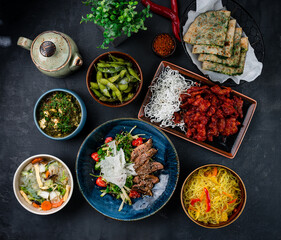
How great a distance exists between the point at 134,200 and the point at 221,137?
1262mm

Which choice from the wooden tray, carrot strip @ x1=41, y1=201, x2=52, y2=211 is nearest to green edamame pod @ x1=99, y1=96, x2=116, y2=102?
the wooden tray

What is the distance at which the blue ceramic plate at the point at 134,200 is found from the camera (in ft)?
9.36

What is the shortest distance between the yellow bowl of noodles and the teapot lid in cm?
185

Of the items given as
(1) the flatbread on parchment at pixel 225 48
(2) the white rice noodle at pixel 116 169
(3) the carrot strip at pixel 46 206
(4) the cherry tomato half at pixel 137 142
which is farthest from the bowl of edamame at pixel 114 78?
(3) the carrot strip at pixel 46 206

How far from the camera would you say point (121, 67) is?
2848 mm

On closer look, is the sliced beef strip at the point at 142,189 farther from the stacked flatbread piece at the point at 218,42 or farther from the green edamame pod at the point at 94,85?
the stacked flatbread piece at the point at 218,42

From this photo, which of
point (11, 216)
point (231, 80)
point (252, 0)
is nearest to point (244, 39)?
point (231, 80)

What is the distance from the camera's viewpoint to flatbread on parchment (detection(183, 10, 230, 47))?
2.68 metres

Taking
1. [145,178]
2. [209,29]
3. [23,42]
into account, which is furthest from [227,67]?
[23,42]

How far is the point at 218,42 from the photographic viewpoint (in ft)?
8.71

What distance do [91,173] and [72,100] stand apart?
0.89 meters

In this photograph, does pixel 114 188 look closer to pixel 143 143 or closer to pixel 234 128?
pixel 143 143

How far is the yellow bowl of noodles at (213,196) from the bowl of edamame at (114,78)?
3.78 ft

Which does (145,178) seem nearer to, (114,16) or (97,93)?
(97,93)
